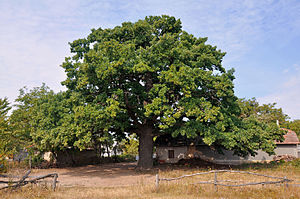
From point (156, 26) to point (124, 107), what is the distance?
809cm

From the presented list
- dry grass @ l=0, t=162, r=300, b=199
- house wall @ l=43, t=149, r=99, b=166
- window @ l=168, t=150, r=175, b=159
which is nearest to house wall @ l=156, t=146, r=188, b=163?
window @ l=168, t=150, r=175, b=159

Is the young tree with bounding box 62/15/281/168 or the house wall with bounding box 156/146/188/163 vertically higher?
the young tree with bounding box 62/15/281/168

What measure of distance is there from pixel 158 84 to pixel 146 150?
7401 mm

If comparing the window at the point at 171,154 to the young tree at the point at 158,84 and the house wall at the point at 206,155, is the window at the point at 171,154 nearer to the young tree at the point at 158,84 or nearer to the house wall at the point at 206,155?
the house wall at the point at 206,155

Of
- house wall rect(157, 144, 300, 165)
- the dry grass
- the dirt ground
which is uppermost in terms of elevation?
house wall rect(157, 144, 300, 165)

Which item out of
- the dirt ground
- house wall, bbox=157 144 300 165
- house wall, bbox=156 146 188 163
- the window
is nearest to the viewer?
the dirt ground

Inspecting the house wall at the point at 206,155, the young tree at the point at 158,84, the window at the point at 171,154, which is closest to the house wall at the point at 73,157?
the house wall at the point at 206,155

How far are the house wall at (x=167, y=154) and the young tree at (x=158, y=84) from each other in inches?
339

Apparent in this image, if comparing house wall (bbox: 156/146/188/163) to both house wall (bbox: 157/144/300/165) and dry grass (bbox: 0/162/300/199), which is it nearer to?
house wall (bbox: 157/144/300/165)

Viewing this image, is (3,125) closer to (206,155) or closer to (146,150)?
(146,150)

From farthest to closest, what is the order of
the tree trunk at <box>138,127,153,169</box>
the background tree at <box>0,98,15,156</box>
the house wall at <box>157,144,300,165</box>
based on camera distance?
the house wall at <box>157,144,300,165</box> < the tree trunk at <box>138,127,153,169</box> < the background tree at <box>0,98,15,156</box>

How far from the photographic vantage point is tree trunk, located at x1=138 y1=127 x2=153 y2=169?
23.4 metres

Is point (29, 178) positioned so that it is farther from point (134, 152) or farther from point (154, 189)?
point (134, 152)

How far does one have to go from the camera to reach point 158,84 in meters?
19.5
